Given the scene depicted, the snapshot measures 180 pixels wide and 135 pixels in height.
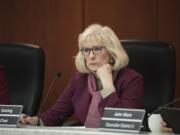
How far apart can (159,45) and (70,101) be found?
2.12 feet

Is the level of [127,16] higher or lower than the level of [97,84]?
higher

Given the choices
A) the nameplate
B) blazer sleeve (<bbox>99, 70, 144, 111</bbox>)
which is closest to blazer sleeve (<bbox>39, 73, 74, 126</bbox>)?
blazer sleeve (<bbox>99, 70, 144, 111</bbox>)

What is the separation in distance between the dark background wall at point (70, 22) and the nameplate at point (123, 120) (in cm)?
231

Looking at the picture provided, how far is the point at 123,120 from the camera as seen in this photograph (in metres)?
1.69

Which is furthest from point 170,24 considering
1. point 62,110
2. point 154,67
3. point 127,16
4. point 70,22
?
point 62,110

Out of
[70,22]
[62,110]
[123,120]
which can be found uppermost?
[70,22]

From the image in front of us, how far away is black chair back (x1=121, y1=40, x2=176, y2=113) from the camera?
9.16 feet

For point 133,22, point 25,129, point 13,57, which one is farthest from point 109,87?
point 133,22

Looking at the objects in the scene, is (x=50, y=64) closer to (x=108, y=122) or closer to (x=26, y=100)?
(x=26, y=100)

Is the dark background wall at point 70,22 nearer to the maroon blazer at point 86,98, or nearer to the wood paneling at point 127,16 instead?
the wood paneling at point 127,16

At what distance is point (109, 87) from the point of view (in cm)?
243

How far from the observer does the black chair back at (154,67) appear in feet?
9.16

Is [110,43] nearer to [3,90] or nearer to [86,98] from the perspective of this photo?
[86,98]

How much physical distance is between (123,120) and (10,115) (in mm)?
509
